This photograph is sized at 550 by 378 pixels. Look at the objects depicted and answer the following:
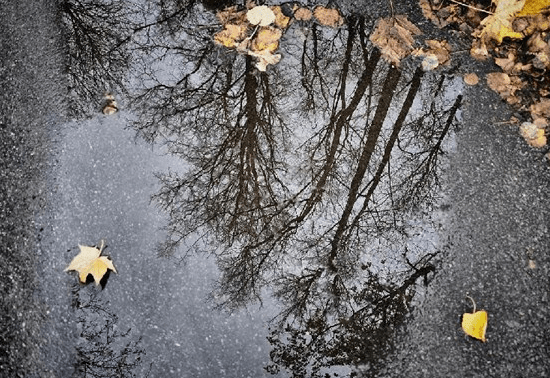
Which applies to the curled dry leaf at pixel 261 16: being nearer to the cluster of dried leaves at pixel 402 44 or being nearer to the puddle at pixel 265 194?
the puddle at pixel 265 194

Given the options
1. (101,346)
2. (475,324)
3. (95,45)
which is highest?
(95,45)

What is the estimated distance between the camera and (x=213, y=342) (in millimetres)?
2084

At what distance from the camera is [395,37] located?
3.16m

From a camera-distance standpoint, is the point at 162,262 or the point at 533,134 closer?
the point at 162,262

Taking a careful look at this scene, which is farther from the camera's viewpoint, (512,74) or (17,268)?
(512,74)

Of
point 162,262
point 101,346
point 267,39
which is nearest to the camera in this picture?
point 101,346

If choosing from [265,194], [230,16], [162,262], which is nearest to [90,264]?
[162,262]

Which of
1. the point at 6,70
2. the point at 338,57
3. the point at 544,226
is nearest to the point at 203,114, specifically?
the point at 338,57

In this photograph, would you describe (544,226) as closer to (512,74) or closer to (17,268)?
(512,74)

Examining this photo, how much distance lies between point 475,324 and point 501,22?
7.31 feet

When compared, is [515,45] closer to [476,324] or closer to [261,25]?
[261,25]

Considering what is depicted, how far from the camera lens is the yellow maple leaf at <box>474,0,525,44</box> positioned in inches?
123

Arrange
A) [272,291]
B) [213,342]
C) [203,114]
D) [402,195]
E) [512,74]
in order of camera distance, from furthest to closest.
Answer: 1. [512,74]
2. [203,114]
3. [402,195]
4. [272,291]
5. [213,342]

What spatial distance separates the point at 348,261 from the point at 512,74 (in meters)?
1.85
